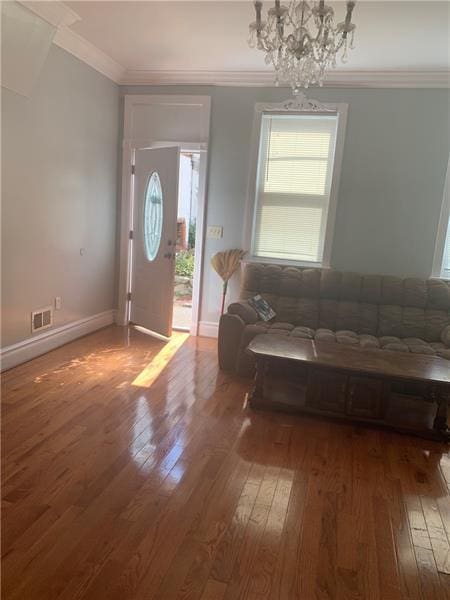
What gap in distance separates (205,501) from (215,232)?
10.2 feet

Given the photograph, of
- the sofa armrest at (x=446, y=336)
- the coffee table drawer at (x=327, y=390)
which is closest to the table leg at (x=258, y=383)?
the coffee table drawer at (x=327, y=390)

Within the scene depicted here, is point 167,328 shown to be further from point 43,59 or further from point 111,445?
point 43,59

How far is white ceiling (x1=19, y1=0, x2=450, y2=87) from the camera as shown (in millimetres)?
2986

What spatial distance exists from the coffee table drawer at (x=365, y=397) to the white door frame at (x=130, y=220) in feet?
7.58

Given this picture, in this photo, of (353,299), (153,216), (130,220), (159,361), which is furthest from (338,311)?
(130,220)

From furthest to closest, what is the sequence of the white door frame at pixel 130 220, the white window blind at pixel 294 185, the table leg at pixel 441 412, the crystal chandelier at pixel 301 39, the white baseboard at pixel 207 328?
the white baseboard at pixel 207 328 < the white door frame at pixel 130 220 < the white window blind at pixel 294 185 < the table leg at pixel 441 412 < the crystal chandelier at pixel 301 39

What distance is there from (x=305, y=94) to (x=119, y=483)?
386cm

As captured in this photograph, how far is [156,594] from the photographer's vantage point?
155 centimetres

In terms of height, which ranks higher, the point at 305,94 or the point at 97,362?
the point at 305,94

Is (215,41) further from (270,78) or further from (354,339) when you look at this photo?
(354,339)

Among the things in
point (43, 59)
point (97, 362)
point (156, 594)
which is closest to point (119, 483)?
point (156, 594)

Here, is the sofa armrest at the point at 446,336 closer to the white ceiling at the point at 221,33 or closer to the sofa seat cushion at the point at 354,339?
the sofa seat cushion at the point at 354,339

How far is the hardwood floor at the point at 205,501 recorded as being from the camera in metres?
1.63

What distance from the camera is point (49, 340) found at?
3.95 meters
